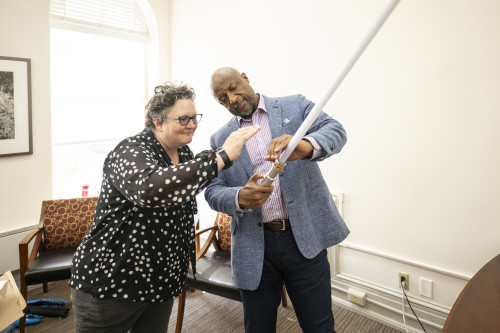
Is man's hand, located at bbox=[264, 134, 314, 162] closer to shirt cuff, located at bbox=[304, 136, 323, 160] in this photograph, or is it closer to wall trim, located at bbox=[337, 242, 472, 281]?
shirt cuff, located at bbox=[304, 136, 323, 160]

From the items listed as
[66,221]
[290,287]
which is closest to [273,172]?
[290,287]

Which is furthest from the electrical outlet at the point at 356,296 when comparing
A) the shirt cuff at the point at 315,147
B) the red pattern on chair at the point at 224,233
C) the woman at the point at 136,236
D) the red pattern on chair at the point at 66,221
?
the red pattern on chair at the point at 66,221

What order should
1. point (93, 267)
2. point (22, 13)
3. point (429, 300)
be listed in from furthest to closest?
point (22, 13) → point (429, 300) → point (93, 267)

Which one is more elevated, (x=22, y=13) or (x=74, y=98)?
(x=22, y=13)

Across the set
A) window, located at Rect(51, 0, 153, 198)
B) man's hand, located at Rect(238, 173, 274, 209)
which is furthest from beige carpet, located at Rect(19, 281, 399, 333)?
man's hand, located at Rect(238, 173, 274, 209)

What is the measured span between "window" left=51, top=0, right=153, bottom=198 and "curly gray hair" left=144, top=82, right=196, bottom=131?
253cm

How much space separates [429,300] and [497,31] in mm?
1640

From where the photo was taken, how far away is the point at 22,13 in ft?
8.98

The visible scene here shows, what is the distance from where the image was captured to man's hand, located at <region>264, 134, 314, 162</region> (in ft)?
3.48

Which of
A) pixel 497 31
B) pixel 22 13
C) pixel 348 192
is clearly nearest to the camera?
pixel 497 31

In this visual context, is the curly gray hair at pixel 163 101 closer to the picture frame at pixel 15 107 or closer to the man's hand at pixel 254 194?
the man's hand at pixel 254 194

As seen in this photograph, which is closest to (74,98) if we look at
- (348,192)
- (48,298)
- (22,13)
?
(22,13)

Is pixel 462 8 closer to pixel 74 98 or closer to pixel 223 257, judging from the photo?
pixel 223 257

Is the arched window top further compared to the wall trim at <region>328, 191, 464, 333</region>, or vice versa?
the arched window top
